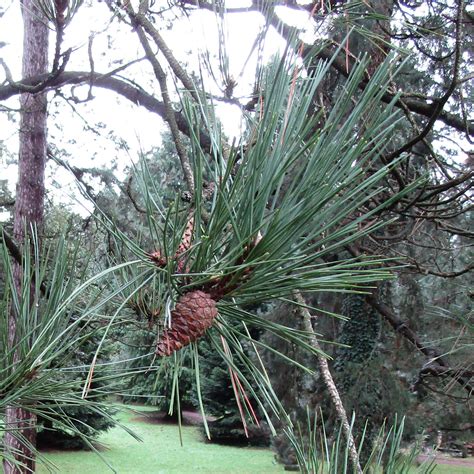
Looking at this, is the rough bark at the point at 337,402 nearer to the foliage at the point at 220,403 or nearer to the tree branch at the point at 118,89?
the tree branch at the point at 118,89

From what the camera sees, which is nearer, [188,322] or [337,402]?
[188,322]

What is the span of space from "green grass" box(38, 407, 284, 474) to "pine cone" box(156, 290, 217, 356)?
9.19 meters

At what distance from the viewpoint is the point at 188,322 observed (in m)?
0.73

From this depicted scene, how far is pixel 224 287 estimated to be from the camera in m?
0.76

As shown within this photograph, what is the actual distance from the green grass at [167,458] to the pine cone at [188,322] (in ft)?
30.1

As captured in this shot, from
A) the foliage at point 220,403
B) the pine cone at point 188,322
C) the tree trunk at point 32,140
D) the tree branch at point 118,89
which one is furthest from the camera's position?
the foliage at point 220,403

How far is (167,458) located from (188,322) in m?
12.1

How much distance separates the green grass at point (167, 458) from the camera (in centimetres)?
1041

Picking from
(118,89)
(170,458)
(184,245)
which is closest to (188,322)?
(184,245)

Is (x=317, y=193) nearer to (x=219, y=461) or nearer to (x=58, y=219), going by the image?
(x=58, y=219)

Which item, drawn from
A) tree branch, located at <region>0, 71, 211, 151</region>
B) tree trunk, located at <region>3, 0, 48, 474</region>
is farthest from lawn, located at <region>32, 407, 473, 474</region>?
tree branch, located at <region>0, 71, 211, 151</region>

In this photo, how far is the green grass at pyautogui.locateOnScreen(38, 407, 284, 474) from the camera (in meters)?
A: 10.4

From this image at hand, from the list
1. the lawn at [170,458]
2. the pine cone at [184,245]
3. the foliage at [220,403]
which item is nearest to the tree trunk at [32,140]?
the pine cone at [184,245]

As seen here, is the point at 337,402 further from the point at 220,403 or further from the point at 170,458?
the point at 220,403
